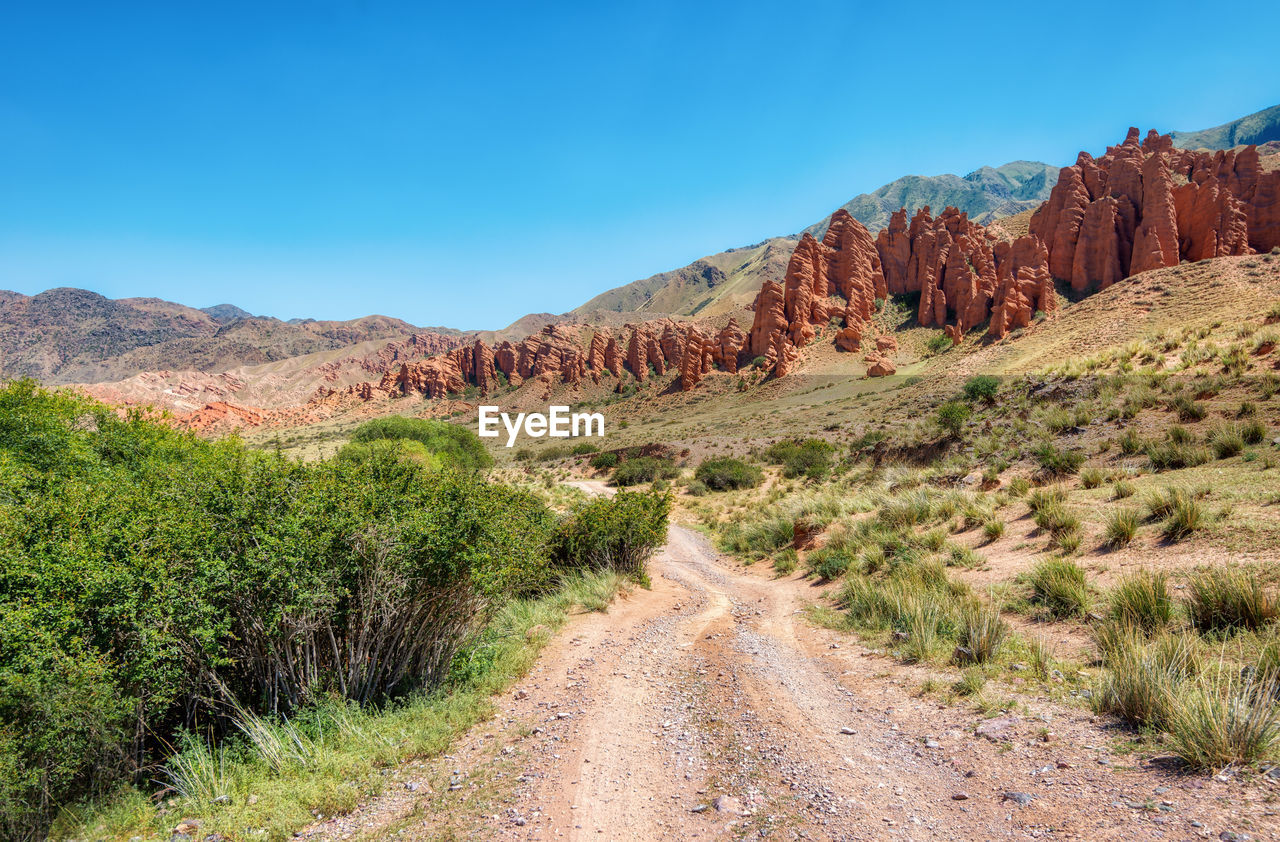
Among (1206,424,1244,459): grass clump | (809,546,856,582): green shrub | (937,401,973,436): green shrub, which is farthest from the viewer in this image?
(937,401,973,436): green shrub

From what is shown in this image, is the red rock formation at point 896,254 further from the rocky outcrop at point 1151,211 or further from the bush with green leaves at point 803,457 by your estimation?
the bush with green leaves at point 803,457

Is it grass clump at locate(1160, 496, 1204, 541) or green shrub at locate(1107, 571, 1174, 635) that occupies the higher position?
grass clump at locate(1160, 496, 1204, 541)

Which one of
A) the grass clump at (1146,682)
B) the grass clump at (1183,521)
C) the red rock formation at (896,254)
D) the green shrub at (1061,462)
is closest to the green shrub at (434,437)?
the green shrub at (1061,462)

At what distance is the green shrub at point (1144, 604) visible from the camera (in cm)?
623

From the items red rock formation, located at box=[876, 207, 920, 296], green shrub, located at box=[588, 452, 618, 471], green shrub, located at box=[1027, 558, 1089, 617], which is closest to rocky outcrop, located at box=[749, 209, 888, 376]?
red rock formation, located at box=[876, 207, 920, 296]

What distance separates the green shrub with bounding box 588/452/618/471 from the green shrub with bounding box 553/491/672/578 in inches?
1103

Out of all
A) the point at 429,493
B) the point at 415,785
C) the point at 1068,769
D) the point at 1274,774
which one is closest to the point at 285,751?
the point at 415,785

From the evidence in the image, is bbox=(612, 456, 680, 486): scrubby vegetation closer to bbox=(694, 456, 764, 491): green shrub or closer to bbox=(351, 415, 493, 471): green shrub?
bbox=(694, 456, 764, 491): green shrub

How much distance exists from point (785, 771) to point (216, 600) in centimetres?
566

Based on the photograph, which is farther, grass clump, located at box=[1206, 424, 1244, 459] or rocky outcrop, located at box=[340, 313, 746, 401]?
rocky outcrop, located at box=[340, 313, 746, 401]

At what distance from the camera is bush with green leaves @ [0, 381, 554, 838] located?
14.4 ft

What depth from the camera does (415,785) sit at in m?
5.07

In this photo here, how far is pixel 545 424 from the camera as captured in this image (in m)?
84.4

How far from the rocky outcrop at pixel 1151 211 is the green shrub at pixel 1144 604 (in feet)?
209
